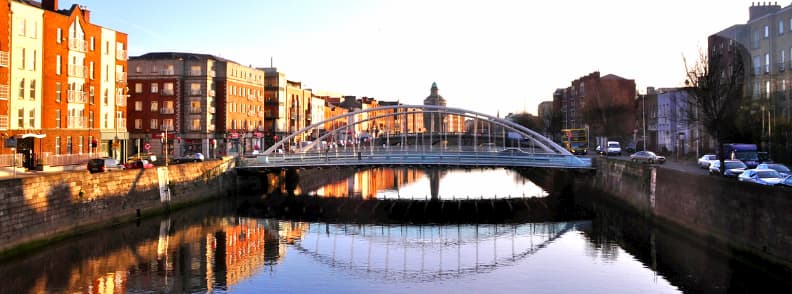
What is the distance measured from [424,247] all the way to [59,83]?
93.2ft

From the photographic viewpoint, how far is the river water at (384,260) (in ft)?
81.9

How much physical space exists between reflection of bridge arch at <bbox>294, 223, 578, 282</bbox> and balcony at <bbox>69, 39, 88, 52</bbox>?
2176 cm

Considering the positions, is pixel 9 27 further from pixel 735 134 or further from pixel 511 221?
pixel 735 134

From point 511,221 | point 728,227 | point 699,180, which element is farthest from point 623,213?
point 728,227

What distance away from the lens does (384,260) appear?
103 feet

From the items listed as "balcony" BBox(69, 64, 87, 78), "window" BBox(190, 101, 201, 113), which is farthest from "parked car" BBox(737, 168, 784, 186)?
"window" BBox(190, 101, 201, 113)

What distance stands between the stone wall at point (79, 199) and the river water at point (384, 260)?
884 mm

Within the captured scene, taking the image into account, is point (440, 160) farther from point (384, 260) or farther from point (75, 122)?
point (75, 122)

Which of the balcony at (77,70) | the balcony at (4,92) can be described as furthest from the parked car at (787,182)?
the balcony at (77,70)

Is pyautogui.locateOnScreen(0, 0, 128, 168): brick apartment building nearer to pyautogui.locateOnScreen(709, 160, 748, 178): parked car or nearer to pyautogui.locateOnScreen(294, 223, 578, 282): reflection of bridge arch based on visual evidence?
pyautogui.locateOnScreen(294, 223, 578, 282): reflection of bridge arch

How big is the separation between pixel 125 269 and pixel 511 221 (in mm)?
24201

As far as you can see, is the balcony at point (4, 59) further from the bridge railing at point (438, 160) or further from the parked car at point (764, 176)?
the parked car at point (764, 176)

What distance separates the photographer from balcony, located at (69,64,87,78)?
48375 millimetres

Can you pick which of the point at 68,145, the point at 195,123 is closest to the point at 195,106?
the point at 195,123
